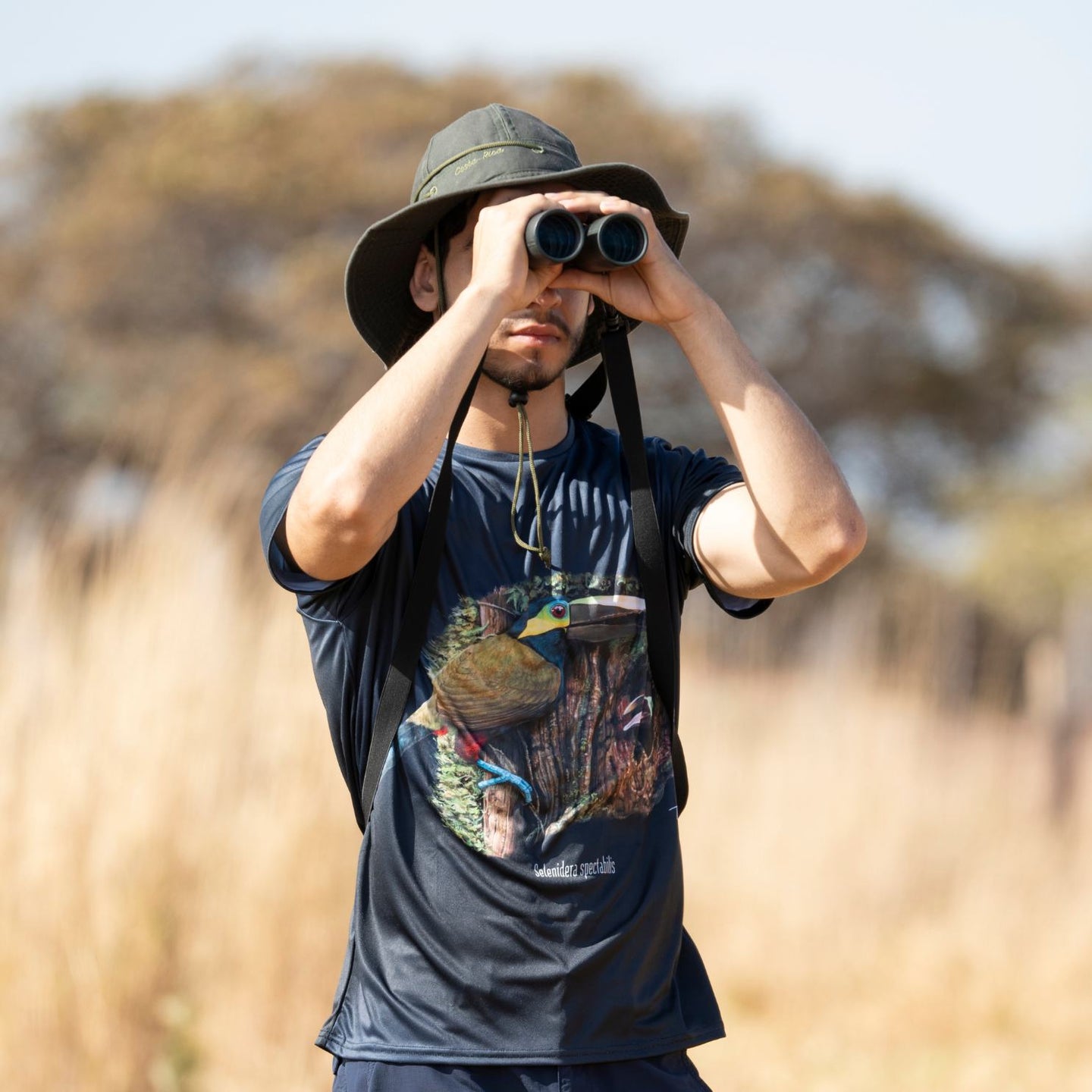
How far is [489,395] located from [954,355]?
15094mm

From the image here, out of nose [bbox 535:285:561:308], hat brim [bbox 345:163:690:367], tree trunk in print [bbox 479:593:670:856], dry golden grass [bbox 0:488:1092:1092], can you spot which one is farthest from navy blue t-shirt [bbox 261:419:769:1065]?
dry golden grass [bbox 0:488:1092:1092]

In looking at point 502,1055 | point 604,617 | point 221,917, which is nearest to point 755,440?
point 604,617

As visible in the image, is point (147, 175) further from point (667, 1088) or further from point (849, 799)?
point (667, 1088)

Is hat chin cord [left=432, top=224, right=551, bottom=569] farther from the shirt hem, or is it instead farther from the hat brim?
the shirt hem

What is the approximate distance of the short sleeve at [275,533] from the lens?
183cm

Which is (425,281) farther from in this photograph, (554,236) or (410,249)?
(554,236)

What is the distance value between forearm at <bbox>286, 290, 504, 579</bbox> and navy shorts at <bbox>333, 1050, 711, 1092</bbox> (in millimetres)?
625

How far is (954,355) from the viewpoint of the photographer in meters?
16.3

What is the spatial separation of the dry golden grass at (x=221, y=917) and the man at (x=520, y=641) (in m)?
1.79

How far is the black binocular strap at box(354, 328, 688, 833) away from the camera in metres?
1.85

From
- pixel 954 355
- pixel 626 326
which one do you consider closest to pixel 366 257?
pixel 626 326

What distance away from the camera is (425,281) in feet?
7.20

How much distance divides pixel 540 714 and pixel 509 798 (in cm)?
12

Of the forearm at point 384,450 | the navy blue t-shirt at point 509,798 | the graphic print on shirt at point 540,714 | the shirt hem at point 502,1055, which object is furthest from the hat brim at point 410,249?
the shirt hem at point 502,1055
